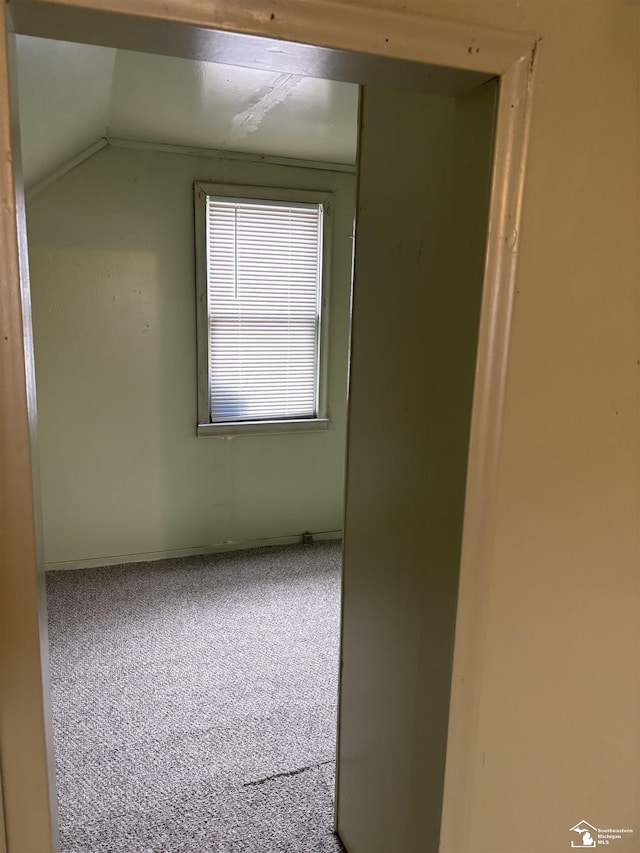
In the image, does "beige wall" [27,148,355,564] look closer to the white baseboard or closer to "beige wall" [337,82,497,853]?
the white baseboard

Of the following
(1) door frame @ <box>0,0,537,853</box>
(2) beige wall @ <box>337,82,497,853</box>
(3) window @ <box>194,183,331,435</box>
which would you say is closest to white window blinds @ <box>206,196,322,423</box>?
(3) window @ <box>194,183,331,435</box>

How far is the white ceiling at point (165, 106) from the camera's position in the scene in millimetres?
1790

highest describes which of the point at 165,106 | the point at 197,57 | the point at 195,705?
the point at 165,106

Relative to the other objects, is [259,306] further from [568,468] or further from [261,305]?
[568,468]

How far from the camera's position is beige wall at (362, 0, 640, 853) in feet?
2.97

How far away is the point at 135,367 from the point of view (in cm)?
319

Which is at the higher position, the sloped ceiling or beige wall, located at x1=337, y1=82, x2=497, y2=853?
the sloped ceiling

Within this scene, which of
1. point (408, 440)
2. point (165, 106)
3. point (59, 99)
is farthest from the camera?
point (165, 106)

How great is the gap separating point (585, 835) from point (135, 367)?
2.79 meters

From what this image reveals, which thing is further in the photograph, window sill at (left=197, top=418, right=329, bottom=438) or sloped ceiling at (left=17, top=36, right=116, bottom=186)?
window sill at (left=197, top=418, right=329, bottom=438)

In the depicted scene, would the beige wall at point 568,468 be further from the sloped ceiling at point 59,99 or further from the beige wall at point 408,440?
the sloped ceiling at point 59,99

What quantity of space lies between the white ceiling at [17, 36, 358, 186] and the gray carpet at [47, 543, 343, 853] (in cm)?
212

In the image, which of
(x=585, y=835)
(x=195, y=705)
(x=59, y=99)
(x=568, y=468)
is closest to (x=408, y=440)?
(x=568, y=468)

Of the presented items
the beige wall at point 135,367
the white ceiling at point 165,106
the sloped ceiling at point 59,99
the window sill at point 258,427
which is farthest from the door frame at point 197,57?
the window sill at point 258,427
